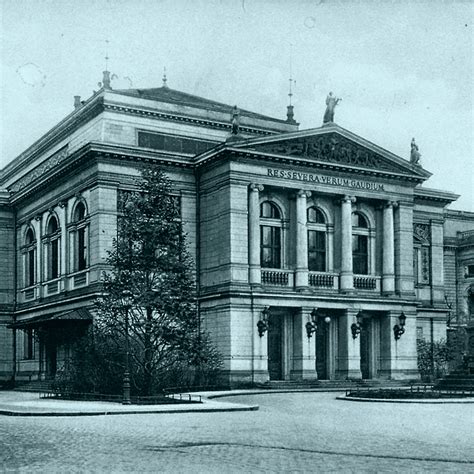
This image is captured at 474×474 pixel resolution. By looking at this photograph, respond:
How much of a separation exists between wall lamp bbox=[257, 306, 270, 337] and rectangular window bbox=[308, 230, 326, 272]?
4763mm

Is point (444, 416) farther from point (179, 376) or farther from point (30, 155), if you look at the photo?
point (30, 155)

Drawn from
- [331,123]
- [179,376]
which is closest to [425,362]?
[331,123]

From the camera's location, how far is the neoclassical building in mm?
44719

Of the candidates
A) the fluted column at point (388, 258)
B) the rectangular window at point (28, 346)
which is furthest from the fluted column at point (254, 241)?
the rectangular window at point (28, 346)

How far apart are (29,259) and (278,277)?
737 inches

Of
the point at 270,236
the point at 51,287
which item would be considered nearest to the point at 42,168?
the point at 51,287

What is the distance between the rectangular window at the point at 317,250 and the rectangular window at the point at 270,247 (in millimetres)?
2011

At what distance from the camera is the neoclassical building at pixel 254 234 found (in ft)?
147

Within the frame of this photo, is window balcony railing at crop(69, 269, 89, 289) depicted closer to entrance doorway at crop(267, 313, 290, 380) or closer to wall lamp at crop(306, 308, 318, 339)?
entrance doorway at crop(267, 313, 290, 380)

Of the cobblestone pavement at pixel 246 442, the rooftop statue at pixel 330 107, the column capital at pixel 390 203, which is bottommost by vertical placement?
the cobblestone pavement at pixel 246 442

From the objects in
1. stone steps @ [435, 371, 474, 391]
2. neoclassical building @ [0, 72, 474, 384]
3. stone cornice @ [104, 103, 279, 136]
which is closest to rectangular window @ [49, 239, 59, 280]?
neoclassical building @ [0, 72, 474, 384]

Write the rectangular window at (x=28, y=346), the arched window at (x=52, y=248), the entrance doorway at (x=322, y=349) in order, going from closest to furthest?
the entrance doorway at (x=322, y=349) < the arched window at (x=52, y=248) < the rectangular window at (x=28, y=346)

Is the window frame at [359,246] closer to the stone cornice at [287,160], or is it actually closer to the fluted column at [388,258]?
the fluted column at [388,258]

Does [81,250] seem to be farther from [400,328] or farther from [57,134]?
[400,328]
